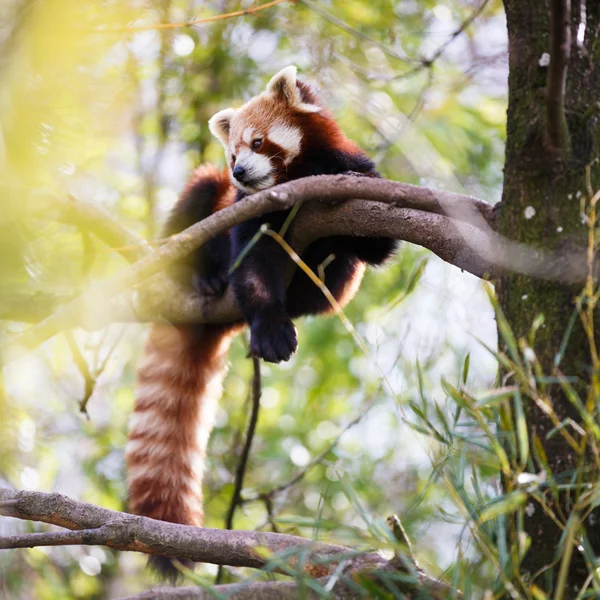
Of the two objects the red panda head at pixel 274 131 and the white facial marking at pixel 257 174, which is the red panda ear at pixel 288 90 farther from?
the white facial marking at pixel 257 174

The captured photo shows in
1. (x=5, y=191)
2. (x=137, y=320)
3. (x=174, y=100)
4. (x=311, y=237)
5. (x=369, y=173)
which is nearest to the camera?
(x=5, y=191)

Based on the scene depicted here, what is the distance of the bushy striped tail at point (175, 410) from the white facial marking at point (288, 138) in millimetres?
867

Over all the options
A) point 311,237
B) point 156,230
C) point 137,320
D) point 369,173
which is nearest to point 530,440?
point 311,237

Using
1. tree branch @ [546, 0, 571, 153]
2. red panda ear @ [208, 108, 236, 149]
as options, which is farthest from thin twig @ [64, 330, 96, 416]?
tree branch @ [546, 0, 571, 153]

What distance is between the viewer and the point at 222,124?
3814 mm

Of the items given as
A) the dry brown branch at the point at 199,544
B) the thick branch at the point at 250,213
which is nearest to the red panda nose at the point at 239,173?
the thick branch at the point at 250,213

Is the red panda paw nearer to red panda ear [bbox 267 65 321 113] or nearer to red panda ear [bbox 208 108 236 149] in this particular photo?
red panda ear [bbox 267 65 321 113]

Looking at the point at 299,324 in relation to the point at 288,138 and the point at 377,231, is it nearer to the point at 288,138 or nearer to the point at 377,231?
the point at 288,138

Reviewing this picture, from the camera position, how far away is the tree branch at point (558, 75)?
147 cm

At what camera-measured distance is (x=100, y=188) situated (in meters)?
5.21

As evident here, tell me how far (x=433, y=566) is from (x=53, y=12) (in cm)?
117

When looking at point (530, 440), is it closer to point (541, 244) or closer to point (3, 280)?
point (541, 244)

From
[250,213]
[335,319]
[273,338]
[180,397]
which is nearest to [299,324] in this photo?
[335,319]

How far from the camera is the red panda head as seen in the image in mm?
3227
